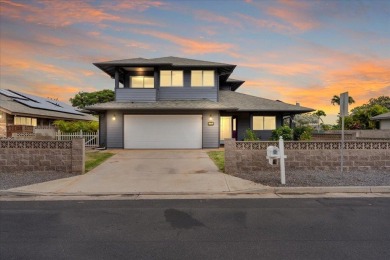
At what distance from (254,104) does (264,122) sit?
189 centimetres

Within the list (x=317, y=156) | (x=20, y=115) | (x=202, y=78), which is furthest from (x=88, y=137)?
(x=317, y=156)

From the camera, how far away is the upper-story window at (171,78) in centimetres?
2214

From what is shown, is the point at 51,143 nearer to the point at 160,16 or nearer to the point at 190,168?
the point at 190,168

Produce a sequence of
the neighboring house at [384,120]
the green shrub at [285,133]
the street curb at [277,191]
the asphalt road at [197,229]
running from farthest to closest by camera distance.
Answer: the neighboring house at [384,120], the green shrub at [285,133], the street curb at [277,191], the asphalt road at [197,229]

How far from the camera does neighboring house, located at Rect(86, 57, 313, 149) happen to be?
20500 mm

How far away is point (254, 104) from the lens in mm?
23188

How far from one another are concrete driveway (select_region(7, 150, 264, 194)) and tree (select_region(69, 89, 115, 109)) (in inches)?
2057

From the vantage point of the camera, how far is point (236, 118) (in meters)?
23.2

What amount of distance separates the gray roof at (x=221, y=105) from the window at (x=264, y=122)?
119 cm

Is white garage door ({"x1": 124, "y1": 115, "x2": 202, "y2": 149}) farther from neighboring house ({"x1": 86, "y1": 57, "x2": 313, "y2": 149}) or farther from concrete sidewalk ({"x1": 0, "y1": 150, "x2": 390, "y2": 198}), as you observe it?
concrete sidewalk ({"x1": 0, "y1": 150, "x2": 390, "y2": 198})

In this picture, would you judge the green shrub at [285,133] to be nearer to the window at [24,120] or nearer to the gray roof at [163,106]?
the gray roof at [163,106]

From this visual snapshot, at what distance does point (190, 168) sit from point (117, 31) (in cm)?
1234

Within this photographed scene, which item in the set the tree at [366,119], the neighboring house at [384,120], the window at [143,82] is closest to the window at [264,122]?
the window at [143,82]

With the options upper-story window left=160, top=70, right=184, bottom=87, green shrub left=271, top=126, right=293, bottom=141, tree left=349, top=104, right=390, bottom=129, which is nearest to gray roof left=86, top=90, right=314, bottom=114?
upper-story window left=160, top=70, right=184, bottom=87
